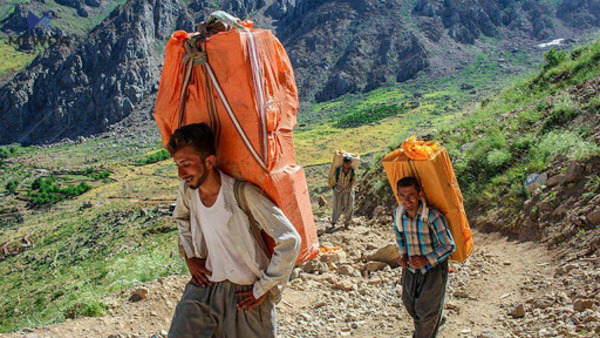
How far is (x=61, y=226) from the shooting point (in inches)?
824

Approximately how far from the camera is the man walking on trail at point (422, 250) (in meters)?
3.11

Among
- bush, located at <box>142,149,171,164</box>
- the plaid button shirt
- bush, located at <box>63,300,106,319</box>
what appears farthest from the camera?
bush, located at <box>142,149,171,164</box>

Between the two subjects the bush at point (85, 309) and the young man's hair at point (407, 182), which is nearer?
the young man's hair at point (407, 182)

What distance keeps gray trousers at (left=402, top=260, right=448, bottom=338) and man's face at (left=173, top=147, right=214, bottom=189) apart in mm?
1911

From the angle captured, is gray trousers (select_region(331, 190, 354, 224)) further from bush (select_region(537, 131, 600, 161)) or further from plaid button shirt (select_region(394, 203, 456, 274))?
plaid button shirt (select_region(394, 203, 456, 274))

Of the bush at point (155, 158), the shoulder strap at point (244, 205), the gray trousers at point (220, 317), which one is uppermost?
the shoulder strap at point (244, 205)

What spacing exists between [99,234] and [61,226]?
230 inches

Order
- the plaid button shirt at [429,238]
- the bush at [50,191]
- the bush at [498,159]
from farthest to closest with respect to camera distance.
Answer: the bush at [50,191]
the bush at [498,159]
the plaid button shirt at [429,238]

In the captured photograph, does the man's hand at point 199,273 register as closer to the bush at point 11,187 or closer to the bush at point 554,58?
the bush at point 554,58

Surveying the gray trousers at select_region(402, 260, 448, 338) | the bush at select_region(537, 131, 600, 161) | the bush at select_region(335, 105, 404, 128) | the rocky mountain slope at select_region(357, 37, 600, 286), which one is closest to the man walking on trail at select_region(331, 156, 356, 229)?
the rocky mountain slope at select_region(357, 37, 600, 286)

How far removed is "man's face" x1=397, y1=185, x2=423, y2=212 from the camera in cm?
310

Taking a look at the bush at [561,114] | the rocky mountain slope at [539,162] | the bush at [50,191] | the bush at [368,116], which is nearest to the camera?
the rocky mountain slope at [539,162]

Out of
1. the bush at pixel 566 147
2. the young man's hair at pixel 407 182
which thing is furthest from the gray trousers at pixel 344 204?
the young man's hair at pixel 407 182

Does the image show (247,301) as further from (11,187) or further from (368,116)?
(368,116)
